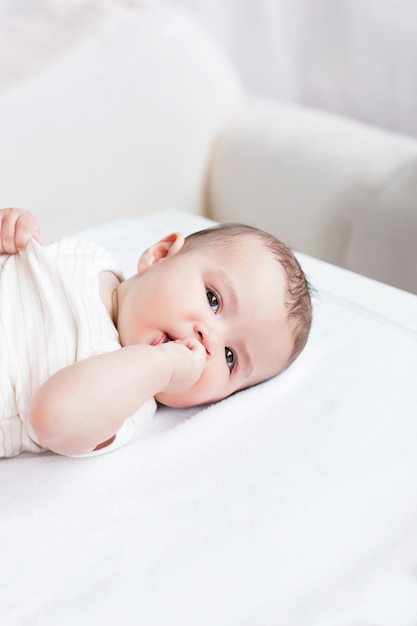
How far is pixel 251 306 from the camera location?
1.10 metres

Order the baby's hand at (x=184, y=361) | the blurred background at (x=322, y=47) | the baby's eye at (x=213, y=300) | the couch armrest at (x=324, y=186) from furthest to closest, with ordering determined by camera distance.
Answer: the blurred background at (x=322, y=47), the couch armrest at (x=324, y=186), the baby's eye at (x=213, y=300), the baby's hand at (x=184, y=361)

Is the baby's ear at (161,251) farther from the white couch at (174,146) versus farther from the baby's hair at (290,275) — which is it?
the white couch at (174,146)

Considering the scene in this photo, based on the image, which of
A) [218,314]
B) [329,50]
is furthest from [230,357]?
[329,50]

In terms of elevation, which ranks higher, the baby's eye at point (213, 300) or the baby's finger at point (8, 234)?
the baby's finger at point (8, 234)

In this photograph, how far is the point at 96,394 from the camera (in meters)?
0.91

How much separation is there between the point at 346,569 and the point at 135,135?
128 centimetres

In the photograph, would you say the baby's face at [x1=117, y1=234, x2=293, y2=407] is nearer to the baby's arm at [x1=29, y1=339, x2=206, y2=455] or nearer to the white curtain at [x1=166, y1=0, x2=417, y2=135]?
the baby's arm at [x1=29, y1=339, x2=206, y2=455]

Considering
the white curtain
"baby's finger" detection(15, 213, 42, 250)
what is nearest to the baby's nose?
"baby's finger" detection(15, 213, 42, 250)

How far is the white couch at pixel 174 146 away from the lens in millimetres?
1697

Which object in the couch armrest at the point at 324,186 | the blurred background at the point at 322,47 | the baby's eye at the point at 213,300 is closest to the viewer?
the baby's eye at the point at 213,300

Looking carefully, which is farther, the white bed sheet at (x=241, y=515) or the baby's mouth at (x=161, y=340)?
the baby's mouth at (x=161, y=340)

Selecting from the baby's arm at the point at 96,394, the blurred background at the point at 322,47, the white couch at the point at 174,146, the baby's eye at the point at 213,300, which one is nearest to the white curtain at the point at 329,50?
the blurred background at the point at 322,47

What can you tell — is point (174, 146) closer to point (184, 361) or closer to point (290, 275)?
point (290, 275)

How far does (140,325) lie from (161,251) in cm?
17
